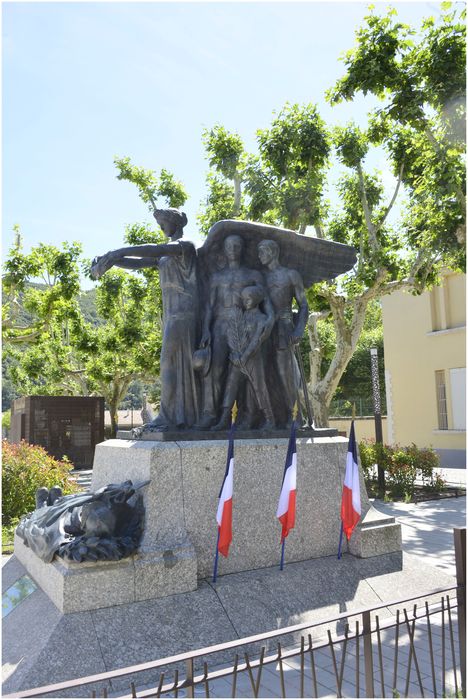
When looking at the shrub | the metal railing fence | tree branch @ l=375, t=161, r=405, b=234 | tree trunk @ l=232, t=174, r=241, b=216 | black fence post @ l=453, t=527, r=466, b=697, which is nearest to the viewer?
the metal railing fence

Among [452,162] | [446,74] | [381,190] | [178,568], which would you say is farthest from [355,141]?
[178,568]

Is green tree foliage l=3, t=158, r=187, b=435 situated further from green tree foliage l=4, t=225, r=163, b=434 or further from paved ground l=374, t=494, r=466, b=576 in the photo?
paved ground l=374, t=494, r=466, b=576

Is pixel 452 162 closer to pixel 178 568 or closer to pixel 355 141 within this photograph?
pixel 355 141

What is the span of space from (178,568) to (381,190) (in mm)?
11420

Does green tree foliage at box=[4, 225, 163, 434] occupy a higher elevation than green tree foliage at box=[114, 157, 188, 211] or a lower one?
lower

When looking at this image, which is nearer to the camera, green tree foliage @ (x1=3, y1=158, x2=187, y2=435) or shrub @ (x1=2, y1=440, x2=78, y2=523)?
shrub @ (x1=2, y1=440, x2=78, y2=523)

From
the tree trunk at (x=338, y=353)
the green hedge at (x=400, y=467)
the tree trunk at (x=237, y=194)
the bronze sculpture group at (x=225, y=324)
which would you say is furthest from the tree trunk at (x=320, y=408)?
the bronze sculpture group at (x=225, y=324)

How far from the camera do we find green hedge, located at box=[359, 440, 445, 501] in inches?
524

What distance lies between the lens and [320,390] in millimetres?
13297

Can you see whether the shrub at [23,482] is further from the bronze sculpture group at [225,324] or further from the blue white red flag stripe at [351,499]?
the blue white red flag stripe at [351,499]

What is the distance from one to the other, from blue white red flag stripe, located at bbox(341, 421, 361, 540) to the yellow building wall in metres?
15.4

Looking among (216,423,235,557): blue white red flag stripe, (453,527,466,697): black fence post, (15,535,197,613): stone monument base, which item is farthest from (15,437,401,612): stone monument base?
(453,527,466,697): black fence post

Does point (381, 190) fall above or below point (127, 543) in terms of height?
above

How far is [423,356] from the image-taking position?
21438mm
